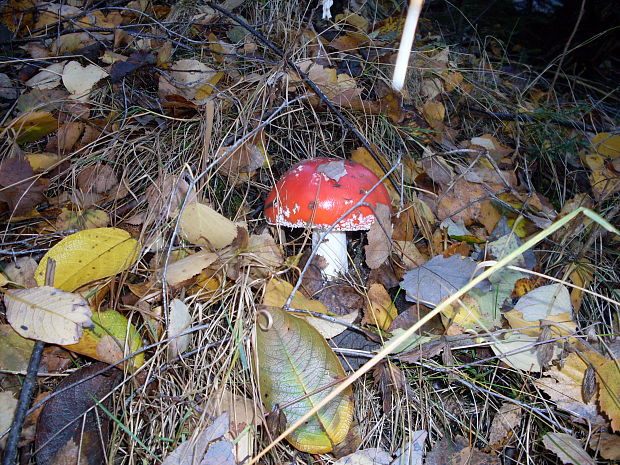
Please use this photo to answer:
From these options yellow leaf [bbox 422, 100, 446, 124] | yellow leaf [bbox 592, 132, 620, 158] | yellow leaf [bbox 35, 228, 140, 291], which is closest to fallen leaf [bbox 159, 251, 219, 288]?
yellow leaf [bbox 35, 228, 140, 291]

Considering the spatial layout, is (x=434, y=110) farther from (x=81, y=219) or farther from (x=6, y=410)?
(x=6, y=410)

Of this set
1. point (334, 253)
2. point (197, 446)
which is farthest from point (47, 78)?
point (197, 446)

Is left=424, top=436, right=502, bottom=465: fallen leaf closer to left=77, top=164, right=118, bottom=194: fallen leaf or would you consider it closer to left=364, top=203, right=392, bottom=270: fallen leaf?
left=364, top=203, right=392, bottom=270: fallen leaf

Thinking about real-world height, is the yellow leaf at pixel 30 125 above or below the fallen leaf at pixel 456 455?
above

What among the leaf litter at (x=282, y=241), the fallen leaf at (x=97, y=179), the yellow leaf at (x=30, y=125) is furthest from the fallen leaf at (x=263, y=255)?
the yellow leaf at (x=30, y=125)

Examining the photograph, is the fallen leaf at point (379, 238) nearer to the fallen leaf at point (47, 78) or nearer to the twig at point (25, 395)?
the twig at point (25, 395)
